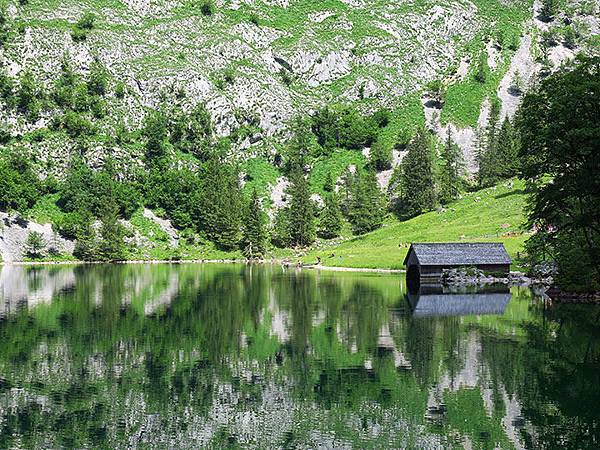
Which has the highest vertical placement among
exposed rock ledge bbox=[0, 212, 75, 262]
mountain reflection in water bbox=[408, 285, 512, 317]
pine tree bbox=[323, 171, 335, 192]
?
pine tree bbox=[323, 171, 335, 192]

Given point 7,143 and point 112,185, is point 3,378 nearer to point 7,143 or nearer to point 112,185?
point 112,185

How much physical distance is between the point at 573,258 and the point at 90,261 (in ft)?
401

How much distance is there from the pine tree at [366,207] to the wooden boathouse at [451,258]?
7632 cm

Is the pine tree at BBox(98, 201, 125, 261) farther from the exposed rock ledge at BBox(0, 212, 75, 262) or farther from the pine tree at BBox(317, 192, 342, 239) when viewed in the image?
the pine tree at BBox(317, 192, 342, 239)

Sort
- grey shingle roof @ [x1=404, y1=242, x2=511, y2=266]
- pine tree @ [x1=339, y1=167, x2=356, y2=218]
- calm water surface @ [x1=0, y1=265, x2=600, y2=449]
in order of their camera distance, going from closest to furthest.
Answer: calm water surface @ [x1=0, y1=265, x2=600, y2=449] → grey shingle roof @ [x1=404, y1=242, x2=511, y2=266] → pine tree @ [x1=339, y1=167, x2=356, y2=218]

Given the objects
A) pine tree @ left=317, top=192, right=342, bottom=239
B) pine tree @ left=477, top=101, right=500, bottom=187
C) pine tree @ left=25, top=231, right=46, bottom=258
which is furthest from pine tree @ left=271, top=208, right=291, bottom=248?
pine tree @ left=25, top=231, right=46, bottom=258

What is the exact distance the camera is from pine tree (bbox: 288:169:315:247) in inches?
6727

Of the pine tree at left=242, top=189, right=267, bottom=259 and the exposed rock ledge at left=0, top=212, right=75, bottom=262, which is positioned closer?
the exposed rock ledge at left=0, top=212, right=75, bottom=262

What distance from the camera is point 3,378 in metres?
32.4

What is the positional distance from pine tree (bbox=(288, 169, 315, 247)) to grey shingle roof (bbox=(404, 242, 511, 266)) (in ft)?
265

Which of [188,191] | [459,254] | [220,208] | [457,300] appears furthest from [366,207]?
[457,300]

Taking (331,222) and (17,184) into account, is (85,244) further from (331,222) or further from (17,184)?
(331,222)

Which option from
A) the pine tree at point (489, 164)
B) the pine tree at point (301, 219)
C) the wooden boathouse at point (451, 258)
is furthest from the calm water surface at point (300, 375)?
the pine tree at point (489, 164)

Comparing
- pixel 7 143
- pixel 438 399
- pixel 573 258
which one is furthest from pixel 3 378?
pixel 7 143
